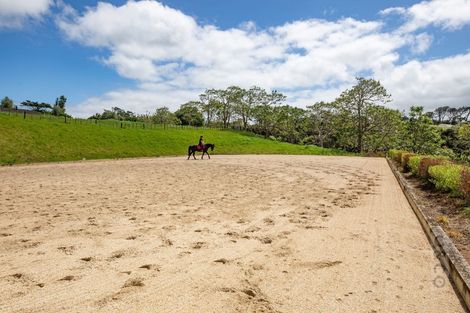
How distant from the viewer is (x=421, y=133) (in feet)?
159

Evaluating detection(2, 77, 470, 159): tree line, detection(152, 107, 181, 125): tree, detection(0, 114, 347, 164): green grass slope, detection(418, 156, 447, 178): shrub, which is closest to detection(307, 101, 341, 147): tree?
detection(2, 77, 470, 159): tree line

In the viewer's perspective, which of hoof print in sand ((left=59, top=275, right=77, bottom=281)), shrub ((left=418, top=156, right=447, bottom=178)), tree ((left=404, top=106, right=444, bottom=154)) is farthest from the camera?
tree ((left=404, top=106, right=444, bottom=154))

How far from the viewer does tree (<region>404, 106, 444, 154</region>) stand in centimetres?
4831

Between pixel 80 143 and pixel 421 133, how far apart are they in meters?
45.9

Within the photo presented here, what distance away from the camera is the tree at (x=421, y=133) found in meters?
48.3

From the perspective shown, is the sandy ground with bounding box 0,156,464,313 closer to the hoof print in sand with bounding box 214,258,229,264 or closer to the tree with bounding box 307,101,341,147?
the hoof print in sand with bounding box 214,258,229,264

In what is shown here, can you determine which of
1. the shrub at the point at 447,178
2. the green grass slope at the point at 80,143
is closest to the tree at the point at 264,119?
the green grass slope at the point at 80,143

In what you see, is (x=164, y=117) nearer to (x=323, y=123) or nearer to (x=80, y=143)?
(x=323, y=123)

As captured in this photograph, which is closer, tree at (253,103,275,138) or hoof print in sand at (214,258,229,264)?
hoof print in sand at (214,258,229,264)

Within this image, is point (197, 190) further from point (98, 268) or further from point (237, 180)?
point (98, 268)

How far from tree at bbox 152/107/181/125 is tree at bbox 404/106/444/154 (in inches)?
2418

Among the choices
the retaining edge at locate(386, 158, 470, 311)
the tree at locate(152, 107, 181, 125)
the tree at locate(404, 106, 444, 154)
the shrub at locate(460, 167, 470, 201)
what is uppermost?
the tree at locate(152, 107, 181, 125)

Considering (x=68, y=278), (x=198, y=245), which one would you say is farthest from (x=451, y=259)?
(x=68, y=278)

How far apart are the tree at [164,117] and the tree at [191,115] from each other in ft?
12.3
